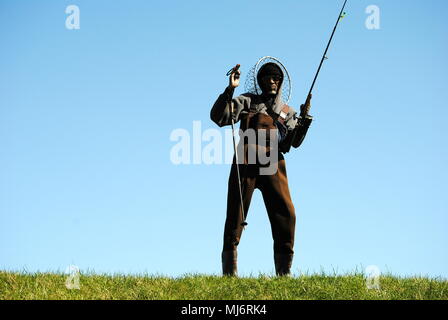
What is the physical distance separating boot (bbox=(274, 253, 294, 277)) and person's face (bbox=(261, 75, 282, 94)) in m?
2.24

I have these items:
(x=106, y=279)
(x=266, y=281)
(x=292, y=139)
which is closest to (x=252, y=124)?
(x=292, y=139)

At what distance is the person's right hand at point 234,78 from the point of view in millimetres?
8289

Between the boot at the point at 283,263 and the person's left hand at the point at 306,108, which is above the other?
the person's left hand at the point at 306,108

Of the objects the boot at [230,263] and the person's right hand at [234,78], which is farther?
the boot at [230,263]

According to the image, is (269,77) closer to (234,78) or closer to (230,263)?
(234,78)

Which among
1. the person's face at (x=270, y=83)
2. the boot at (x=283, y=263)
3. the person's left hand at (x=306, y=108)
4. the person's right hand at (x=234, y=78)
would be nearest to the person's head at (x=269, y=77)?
the person's face at (x=270, y=83)

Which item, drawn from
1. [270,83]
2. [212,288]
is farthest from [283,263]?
[270,83]

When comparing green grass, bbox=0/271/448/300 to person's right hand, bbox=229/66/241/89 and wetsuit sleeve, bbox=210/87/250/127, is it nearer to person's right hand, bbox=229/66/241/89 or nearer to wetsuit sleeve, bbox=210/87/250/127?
wetsuit sleeve, bbox=210/87/250/127

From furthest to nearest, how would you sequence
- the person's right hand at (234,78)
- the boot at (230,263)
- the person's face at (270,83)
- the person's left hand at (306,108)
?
the person's face at (270,83)
the person's left hand at (306,108)
the boot at (230,263)
the person's right hand at (234,78)

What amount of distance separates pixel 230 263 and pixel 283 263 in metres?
0.71

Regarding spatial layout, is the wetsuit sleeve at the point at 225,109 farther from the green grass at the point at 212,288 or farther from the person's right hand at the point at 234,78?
the green grass at the point at 212,288

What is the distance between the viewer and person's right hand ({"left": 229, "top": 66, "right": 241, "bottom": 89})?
8.29 metres
